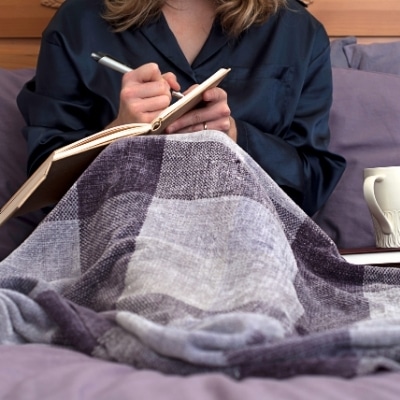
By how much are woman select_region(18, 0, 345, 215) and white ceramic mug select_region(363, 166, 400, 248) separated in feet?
0.57

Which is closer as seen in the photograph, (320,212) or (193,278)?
(193,278)

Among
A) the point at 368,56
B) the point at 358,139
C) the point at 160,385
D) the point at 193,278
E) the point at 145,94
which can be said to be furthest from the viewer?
the point at 368,56

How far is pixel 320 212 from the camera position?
1.45 meters

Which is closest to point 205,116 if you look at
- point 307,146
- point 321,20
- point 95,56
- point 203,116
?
point 203,116

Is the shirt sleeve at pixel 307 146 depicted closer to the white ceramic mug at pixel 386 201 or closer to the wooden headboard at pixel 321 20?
the white ceramic mug at pixel 386 201

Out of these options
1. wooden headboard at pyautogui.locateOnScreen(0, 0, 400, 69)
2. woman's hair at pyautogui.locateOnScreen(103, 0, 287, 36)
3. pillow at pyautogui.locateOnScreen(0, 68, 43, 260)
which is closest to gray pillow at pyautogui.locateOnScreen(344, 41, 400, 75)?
wooden headboard at pyautogui.locateOnScreen(0, 0, 400, 69)

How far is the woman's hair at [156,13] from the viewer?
138 centimetres

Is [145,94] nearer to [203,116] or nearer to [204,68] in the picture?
[203,116]

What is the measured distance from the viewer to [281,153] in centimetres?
130

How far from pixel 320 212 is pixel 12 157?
0.54 metres

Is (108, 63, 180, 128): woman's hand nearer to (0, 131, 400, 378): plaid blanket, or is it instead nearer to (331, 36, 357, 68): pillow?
(0, 131, 400, 378): plaid blanket

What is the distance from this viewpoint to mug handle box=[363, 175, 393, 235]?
115cm

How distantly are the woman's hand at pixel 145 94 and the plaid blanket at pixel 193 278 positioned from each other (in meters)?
0.19

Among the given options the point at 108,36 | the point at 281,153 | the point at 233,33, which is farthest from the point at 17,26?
the point at 281,153
